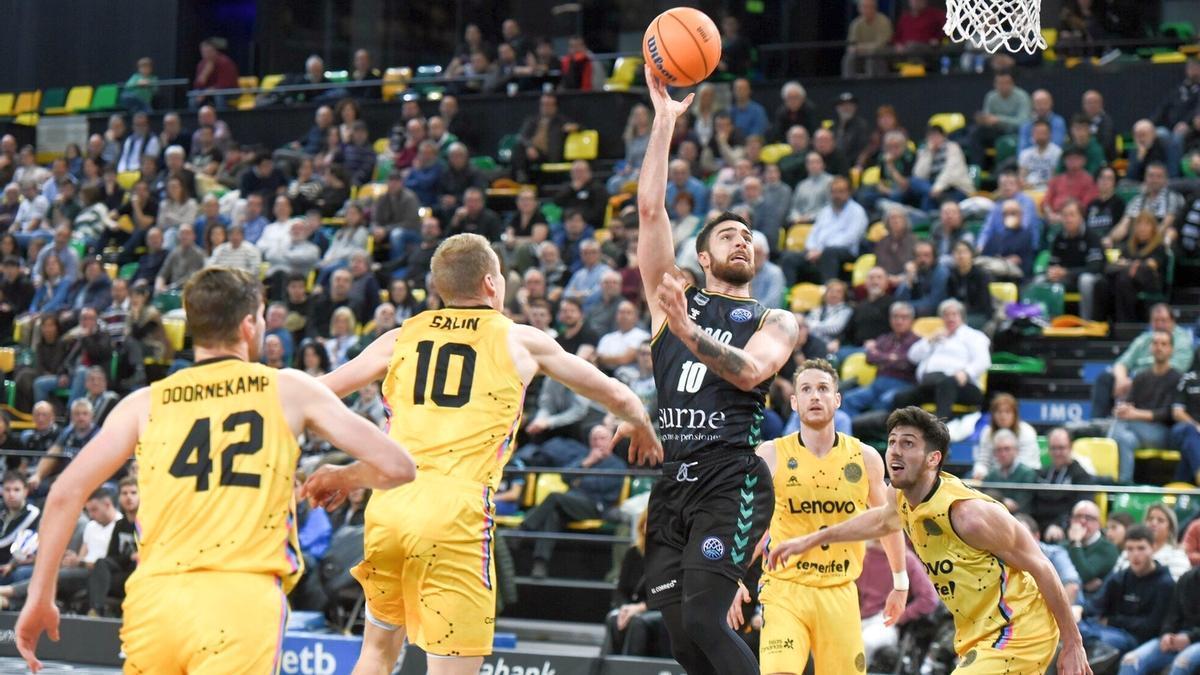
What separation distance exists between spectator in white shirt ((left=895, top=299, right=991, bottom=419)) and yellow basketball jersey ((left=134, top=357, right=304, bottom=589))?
9.09 metres

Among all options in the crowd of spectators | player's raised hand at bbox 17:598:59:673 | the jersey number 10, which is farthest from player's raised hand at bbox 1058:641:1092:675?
the crowd of spectators

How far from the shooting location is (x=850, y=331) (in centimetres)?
1453

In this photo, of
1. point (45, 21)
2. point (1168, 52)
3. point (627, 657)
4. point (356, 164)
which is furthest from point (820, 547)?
point (45, 21)

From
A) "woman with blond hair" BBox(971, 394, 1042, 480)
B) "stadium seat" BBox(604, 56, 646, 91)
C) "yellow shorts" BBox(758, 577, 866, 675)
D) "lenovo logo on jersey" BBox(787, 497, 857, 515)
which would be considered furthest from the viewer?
"stadium seat" BBox(604, 56, 646, 91)

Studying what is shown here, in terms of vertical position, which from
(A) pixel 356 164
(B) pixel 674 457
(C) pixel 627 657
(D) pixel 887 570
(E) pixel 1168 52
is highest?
(E) pixel 1168 52

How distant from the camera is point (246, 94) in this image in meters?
23.6

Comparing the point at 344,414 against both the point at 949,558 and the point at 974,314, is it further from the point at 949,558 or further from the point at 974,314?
the point at 974,314

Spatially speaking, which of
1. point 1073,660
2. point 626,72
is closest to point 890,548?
point 1073,660

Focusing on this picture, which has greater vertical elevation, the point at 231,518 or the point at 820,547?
the point at 231,518

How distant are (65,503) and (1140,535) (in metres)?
7.32

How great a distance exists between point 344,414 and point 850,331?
10304 millimetres

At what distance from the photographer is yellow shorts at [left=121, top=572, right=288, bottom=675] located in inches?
173

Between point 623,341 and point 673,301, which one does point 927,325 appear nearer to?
point 623,341

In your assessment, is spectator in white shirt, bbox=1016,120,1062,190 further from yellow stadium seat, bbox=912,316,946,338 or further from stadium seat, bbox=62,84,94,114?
stadium seat, bbox=62,84,94,114
